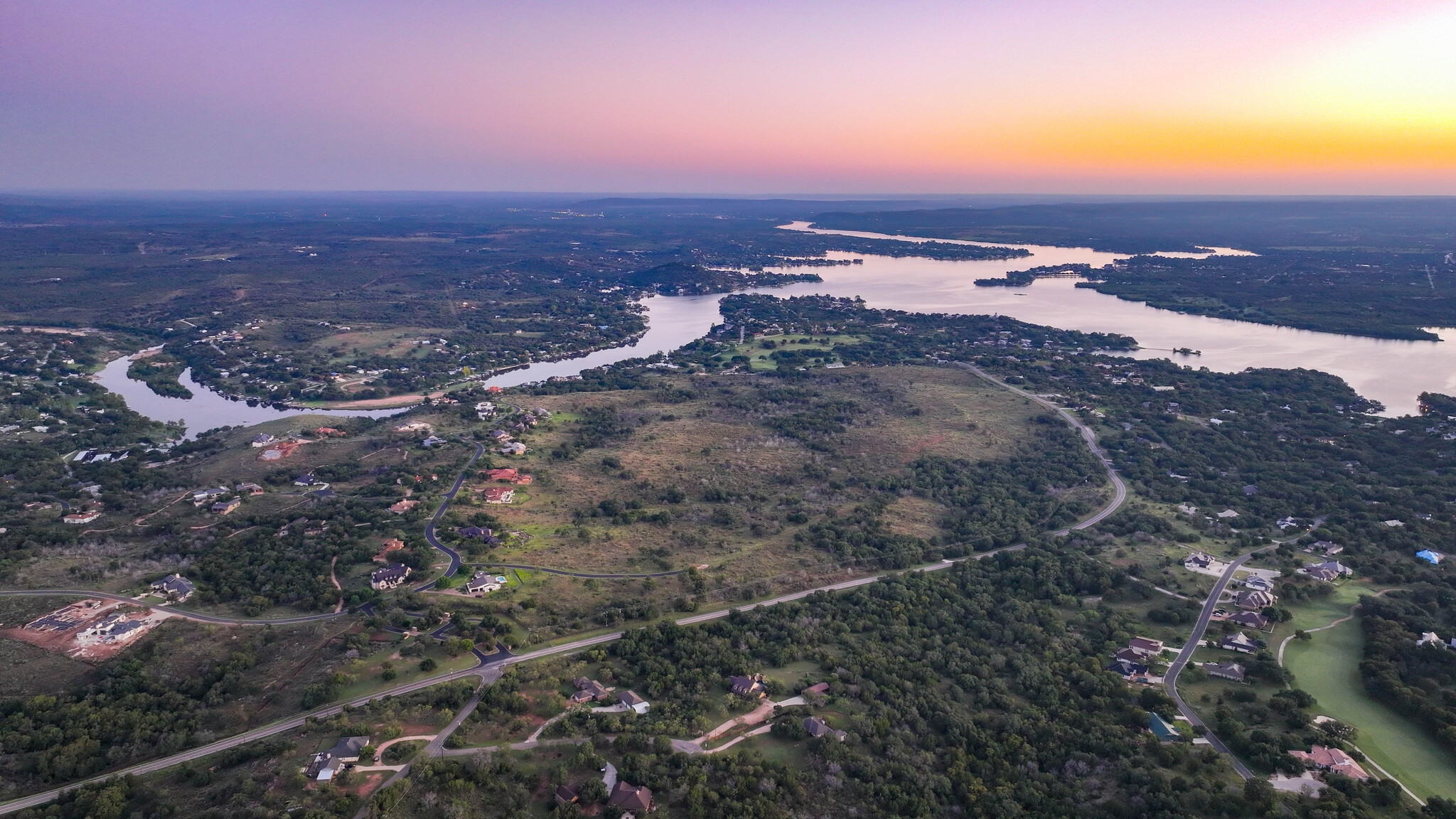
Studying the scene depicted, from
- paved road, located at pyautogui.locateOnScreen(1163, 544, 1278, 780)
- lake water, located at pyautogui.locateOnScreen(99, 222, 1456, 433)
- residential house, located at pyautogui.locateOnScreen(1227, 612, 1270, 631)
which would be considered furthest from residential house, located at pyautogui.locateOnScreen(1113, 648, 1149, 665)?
lake water, located at pyautogui.locateOnScreen(99, 222, 1456, 433)

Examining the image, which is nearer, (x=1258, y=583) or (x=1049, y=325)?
(x=1258, y=583)

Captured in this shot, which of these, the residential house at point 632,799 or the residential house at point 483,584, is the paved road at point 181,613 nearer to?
the residential house at point 483,584

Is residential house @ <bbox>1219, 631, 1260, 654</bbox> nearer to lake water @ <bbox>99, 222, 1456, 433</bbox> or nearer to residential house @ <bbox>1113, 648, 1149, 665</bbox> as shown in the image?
residential house @ <bbox>1113, 648, 1149, 665</bbox>

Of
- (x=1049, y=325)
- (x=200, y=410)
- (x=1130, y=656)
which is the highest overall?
(x=1049, y=325)

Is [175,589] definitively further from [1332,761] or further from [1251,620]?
[1251,620]

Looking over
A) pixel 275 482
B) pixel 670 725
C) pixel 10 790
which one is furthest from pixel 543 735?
pixel 275 482

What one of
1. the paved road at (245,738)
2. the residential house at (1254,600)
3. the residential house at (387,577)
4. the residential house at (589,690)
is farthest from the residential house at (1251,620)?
the residential house at (387,577)

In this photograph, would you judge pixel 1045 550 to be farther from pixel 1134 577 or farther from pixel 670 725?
pixel 670 725

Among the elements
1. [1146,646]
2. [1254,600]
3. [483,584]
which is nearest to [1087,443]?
[1254,600]
